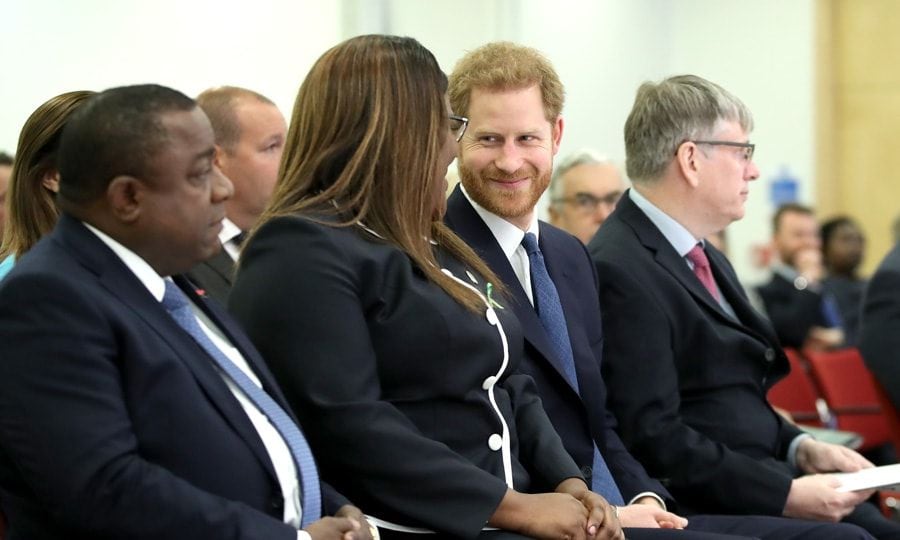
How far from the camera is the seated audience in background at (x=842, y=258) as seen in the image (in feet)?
25.9

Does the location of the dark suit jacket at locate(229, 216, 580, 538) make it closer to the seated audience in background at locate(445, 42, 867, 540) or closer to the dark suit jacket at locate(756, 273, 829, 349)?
the seated audience in background at locate(445, 42, 867, 540)

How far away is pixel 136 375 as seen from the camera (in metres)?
1.92

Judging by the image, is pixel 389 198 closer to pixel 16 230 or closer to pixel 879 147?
pixel 16 230

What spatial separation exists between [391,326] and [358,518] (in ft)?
1.18

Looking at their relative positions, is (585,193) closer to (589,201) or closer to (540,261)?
(589,201)

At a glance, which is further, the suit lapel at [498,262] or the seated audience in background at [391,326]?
the suit lapel at [498,262]

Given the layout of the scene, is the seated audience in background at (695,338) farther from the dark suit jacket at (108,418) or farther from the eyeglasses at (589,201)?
the dark suit jacket at (108,418)

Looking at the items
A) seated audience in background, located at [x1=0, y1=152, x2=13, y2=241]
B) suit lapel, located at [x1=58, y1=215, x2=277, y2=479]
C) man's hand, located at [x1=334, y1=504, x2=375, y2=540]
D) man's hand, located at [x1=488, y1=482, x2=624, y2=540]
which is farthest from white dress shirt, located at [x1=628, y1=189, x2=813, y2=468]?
seated audience in background, located at [x1=0, y1=152, x2=13, y2=241]

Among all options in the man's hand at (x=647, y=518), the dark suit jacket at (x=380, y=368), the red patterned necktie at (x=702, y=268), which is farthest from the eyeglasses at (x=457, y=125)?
the red patterned necktie at (x=702, y=268)

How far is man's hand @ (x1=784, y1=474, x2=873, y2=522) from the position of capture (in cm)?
318

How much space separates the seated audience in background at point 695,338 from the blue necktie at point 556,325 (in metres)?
0.28

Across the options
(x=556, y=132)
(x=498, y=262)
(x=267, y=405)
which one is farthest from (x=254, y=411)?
(x=556, y=132)

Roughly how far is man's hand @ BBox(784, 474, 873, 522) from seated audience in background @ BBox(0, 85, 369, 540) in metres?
1.46

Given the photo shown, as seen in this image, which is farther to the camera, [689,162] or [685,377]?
[689,162]
